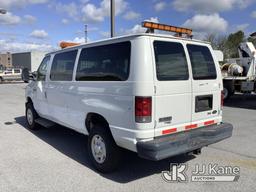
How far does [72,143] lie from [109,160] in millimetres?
2131

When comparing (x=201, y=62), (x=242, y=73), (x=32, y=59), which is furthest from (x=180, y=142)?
(x=32, y=59)

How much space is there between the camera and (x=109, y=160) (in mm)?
4219

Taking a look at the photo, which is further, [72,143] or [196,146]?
[72,143]

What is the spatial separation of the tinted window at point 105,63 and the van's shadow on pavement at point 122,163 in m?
1.47

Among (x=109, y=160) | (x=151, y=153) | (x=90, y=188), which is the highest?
(x=151, y=153)

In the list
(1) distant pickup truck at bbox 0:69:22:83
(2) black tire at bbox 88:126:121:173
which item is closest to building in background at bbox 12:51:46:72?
(1) distant pickup truck at bbox 0:69:22:83

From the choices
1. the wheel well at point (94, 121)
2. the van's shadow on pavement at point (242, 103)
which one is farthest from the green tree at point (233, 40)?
the wheel well at point (94, 121)

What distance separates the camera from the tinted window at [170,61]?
151 inches

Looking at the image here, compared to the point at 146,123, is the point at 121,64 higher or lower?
higher

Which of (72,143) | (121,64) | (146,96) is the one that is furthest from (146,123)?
(72,143)

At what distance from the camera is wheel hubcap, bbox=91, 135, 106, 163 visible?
14.2ft

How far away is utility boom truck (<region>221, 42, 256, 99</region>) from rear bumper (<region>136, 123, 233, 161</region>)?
858 cm

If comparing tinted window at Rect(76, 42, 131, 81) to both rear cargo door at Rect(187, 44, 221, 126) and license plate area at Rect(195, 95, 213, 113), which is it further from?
license plate area at Rect(195, 95, 213, 113)

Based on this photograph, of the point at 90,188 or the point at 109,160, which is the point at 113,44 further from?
the point at 90,188
